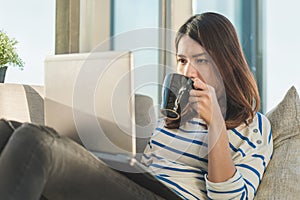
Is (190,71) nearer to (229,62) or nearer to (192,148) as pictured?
(229,62)

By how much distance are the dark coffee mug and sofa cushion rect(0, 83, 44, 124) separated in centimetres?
77

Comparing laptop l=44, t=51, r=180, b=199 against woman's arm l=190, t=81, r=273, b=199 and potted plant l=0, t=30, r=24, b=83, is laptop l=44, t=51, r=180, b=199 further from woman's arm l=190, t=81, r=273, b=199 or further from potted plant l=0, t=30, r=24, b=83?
potted plant l=0, t=30, r=24, b=83

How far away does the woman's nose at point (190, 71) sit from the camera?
5.02 ft

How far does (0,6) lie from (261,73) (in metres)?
1.74

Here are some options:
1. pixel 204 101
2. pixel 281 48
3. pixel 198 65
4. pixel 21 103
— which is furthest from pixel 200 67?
pixel 281 48

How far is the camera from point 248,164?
1396 millimetres

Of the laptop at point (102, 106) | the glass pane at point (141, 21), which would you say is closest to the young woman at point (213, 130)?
the laptop at point (102, 106)

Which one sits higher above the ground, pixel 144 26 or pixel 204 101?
pixel 144 26

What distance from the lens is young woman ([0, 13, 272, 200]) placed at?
0.99m

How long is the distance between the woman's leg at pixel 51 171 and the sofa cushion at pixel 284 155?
452mm

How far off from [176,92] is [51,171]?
43 centimetres

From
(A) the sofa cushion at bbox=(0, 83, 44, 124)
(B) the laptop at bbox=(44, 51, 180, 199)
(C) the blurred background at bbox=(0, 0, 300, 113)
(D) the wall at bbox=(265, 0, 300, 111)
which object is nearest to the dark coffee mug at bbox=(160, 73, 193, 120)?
(B) the laptop at bbox=(44, 51, 180, 199)

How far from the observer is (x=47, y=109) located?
132 centimetres

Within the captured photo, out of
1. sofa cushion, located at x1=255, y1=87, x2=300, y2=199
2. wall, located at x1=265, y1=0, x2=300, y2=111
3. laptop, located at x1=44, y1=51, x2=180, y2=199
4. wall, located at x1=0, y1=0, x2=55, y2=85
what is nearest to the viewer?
laptop, located at x1=44, y1=51, x2=180, y2=199
